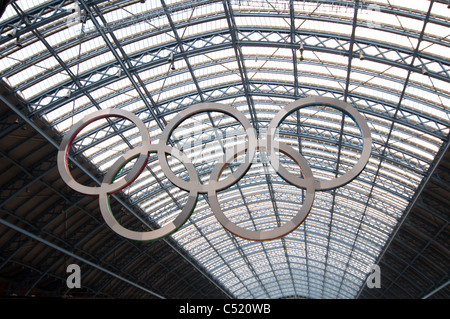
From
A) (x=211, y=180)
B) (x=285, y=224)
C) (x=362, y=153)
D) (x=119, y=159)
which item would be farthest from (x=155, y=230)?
(x=362, y=153)

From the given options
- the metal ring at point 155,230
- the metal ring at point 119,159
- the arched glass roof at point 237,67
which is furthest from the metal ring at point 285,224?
the arched glass roof at point 237,67

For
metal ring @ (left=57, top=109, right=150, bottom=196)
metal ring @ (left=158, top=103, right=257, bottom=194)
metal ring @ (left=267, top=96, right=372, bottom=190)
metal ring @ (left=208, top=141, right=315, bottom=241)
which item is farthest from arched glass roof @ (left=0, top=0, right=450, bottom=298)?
metal ring @ (left=208, top=141, right=315, bottom=241)

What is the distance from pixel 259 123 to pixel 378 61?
47.3 feet

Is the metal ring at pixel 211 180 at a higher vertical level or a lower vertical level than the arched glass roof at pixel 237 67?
lower

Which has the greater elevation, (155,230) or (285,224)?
(155,230)

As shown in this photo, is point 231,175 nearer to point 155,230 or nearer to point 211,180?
point 211,180

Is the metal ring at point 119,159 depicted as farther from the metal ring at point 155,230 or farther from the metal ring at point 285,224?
the metal ring at point 285,224

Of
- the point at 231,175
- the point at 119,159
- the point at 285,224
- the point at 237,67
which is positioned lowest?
the point at 285,224

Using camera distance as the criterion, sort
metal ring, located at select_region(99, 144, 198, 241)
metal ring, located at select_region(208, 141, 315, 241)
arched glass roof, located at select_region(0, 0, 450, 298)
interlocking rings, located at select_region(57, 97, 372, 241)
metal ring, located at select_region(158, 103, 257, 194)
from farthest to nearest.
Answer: arched glass roof, located at select_region(0, 0, 450, 298) < metal ring, located at select_region(158, 103, 257, 194) < metal ring, located at select_region(99, 144, 198, 241) < interlocking rings, located at select_region(57, 97, 372, 241) < metal ring, located at select_region(208, 141, 315, 241)

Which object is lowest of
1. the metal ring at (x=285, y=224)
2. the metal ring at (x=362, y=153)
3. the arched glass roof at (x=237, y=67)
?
the metal ring at (x=285, y=224)

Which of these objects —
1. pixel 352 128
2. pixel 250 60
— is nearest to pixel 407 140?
pixel 352 128

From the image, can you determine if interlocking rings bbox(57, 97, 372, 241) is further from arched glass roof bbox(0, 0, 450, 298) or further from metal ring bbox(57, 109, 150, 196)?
arched glass roof bbox(0, 0, 450, 298)

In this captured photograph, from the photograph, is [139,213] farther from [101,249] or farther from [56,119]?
[56,119]
